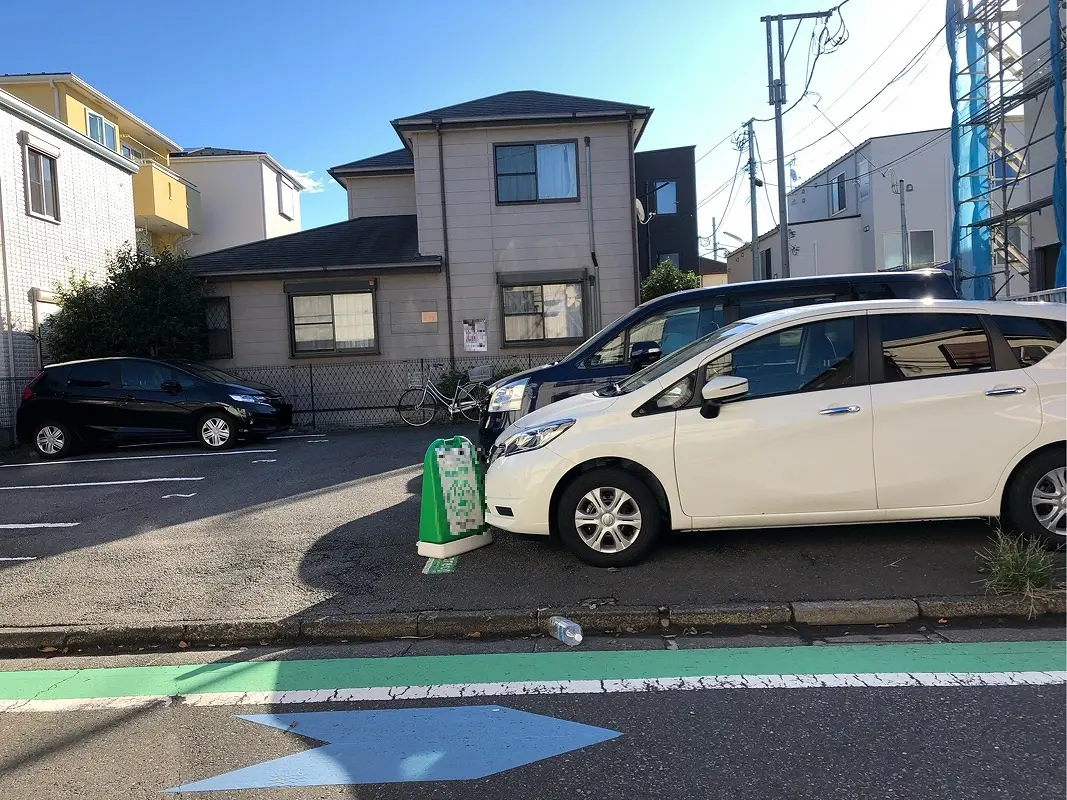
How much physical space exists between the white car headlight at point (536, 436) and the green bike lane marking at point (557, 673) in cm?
162

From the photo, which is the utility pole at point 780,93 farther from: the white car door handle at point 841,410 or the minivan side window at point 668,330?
the white car door handle at point 841,410

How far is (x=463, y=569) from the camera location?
5.78 meters

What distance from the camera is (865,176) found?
30328 millimetres

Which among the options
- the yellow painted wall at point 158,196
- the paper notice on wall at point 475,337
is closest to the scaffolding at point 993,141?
the paper notice on wall at point 475,337

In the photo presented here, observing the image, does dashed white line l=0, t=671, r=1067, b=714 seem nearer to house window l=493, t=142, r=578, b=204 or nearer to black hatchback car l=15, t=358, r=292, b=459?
black hatchback car l=15, t=358, r=292, b=459

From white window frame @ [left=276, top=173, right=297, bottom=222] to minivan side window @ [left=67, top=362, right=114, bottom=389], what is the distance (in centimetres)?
2005

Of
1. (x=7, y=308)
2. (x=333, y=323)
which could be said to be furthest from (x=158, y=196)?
(x=7, y=308)

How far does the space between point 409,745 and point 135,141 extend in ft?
94.8

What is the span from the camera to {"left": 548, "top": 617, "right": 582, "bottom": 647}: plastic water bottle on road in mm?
4602

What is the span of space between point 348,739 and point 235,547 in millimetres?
3701

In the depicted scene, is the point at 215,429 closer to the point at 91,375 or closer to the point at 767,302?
the point at 91,375

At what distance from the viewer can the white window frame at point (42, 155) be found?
49.0ft

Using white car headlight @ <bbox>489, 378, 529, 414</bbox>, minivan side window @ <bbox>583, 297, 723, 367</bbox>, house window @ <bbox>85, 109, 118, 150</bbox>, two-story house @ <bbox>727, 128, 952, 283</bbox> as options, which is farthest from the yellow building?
two-story house @ <bbox>727, 128, 952, 283</bbox>

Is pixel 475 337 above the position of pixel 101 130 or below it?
below
